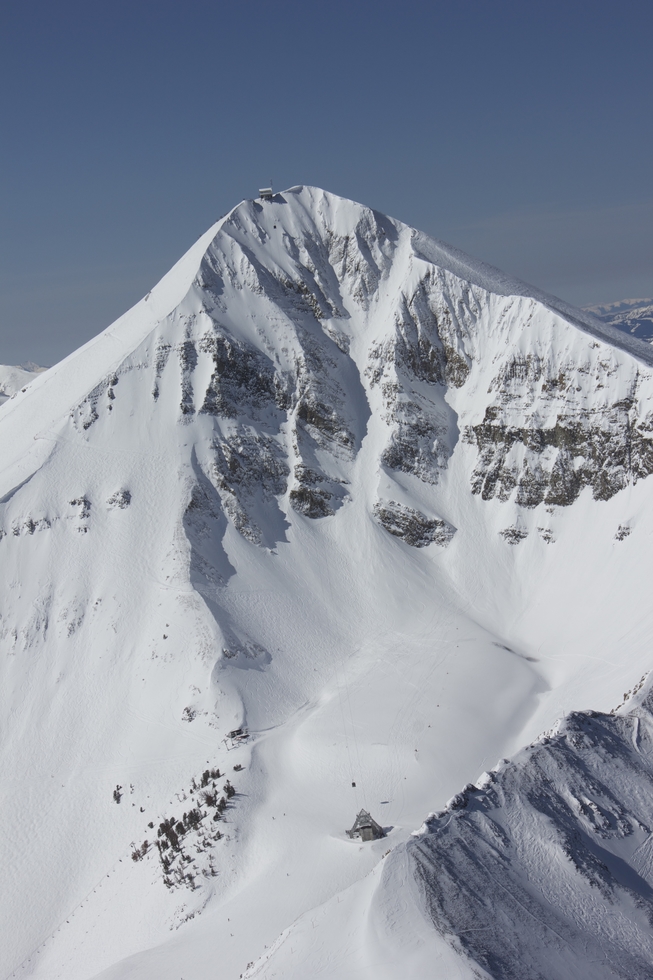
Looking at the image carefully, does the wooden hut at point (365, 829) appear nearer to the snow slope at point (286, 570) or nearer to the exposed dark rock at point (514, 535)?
the snow slope at point (286, 570)

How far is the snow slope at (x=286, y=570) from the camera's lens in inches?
1966

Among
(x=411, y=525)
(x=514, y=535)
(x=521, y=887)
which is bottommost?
(x=521, y=887)

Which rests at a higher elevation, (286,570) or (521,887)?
(286,570)

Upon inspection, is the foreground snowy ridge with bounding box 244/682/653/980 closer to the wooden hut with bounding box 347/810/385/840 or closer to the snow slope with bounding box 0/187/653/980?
the snow slope with bounding box 0/187/653/980

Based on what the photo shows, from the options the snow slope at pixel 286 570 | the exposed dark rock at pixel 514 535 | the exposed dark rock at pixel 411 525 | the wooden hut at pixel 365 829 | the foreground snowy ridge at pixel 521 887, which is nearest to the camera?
the foreground snowy ridge at pixel 521 887

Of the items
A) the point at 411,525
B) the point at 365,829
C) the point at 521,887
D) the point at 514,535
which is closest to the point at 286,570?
the point at 411,525

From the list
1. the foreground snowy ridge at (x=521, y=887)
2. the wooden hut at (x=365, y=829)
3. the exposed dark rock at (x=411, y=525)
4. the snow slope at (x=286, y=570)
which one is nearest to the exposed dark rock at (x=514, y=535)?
the snow slope at (x=286, y=570)

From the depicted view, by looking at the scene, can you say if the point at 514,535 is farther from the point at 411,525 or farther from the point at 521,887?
the point at 521,887

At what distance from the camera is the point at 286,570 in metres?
80.7

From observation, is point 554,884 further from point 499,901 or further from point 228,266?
point 228,266

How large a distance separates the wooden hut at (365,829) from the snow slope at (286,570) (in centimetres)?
102

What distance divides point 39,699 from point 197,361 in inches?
1546

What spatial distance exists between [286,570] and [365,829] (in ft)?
127

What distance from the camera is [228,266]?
9738 cm
